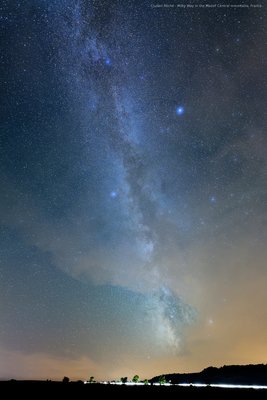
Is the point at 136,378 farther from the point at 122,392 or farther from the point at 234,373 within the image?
the point at 234,373

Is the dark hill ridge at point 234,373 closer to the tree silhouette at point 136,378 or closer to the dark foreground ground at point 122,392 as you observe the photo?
the tree silhouette at point 136,378

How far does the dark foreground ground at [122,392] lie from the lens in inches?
388

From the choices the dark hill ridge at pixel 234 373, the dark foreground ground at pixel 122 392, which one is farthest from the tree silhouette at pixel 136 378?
the dark hill ridge at pixel 234 373

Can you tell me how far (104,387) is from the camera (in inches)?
408

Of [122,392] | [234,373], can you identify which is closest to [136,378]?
[122,392]

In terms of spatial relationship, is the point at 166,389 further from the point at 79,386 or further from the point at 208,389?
the point at 79,386

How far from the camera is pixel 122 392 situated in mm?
9953

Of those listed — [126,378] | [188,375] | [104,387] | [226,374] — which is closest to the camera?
[104,387]

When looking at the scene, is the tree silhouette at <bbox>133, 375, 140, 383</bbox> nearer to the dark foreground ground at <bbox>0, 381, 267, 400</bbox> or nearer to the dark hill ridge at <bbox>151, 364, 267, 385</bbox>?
the dark foreground ground at <bbox>0, 381, 267, 400</bbox>

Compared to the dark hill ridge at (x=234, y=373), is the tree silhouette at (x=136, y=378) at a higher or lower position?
lower

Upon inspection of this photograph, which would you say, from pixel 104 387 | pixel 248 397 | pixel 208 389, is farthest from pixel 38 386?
pixel 248 397

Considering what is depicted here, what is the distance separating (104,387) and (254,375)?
1808 inches

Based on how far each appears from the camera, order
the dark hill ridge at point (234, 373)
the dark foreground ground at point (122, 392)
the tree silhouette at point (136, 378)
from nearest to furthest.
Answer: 1. the dark foreground ground at point (122, 392)
2. the tree silhouette at point (136, 378)
3. the dark hill ridge at point (234, 373)

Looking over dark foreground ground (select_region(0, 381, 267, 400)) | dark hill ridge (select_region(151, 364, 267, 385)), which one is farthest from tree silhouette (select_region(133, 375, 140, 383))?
dark hill ridge (select_region(151, 364, 267, 385))
